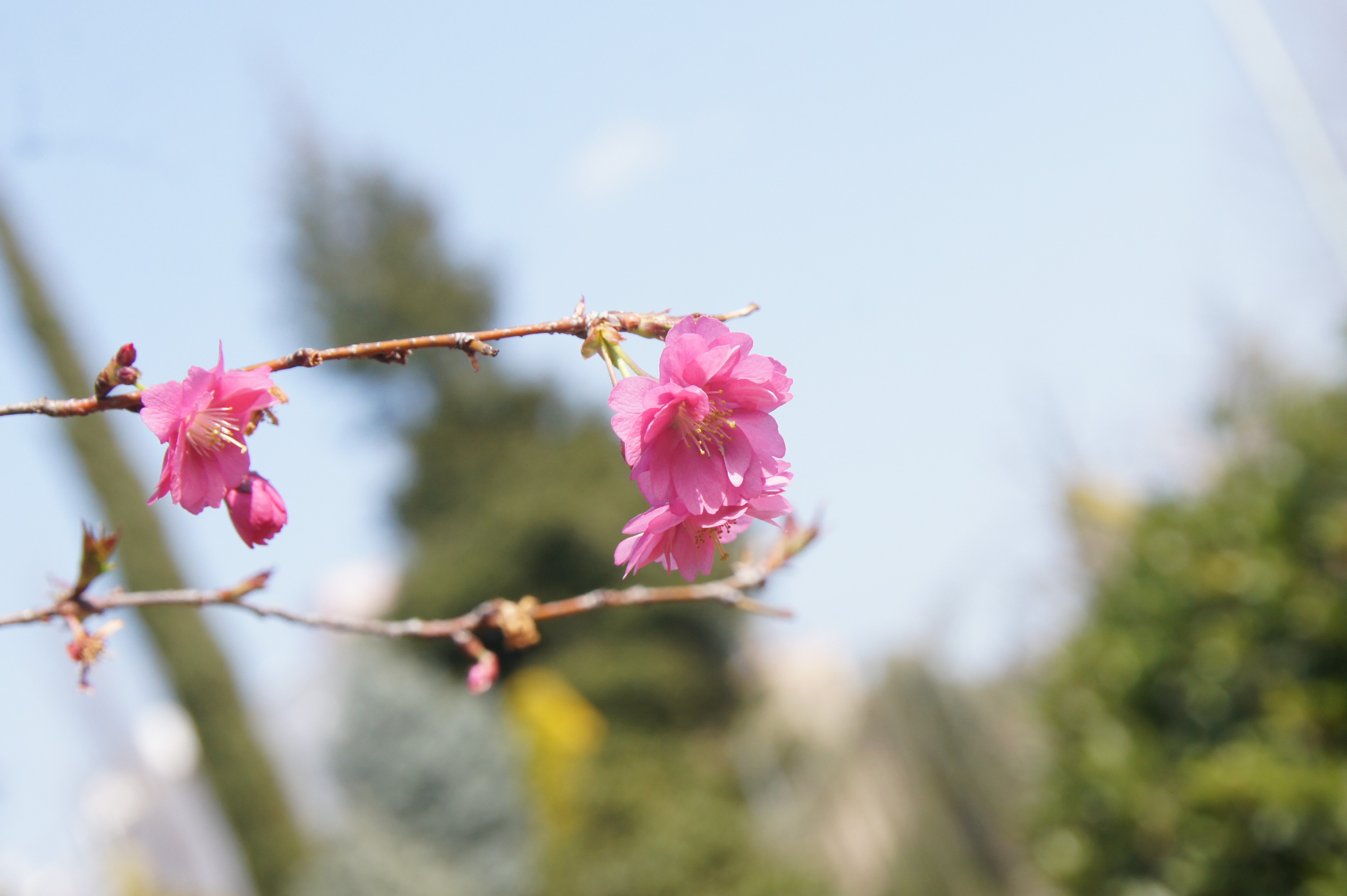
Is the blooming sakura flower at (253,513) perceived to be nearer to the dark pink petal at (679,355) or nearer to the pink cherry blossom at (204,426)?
the pink cherry blossom at (204,426)

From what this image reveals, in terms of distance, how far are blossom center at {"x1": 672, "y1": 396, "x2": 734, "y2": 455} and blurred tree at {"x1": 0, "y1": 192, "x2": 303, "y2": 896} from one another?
32.3 ft

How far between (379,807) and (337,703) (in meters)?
1.08

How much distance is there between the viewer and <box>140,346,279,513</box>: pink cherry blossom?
834 mm

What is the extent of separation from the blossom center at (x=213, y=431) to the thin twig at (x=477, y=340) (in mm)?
49

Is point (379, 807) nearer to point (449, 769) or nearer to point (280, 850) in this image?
point (449, 769)

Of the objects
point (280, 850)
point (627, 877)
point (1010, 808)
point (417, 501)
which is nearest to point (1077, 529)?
point (1010, 808)

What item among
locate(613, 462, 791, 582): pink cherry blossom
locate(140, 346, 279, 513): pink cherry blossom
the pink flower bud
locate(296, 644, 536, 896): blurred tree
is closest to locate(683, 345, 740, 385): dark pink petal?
locate(613, 462, 791, 582): pink cherry blossom

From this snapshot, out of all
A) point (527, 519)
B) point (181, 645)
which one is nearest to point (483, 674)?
point (181, 645)

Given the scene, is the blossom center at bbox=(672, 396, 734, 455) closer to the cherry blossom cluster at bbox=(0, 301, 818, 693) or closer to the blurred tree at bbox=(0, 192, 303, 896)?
the cherry blossom cluster at bbox=(0, 301, 818, 693)

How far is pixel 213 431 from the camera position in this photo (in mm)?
870

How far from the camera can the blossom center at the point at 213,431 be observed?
86 centimetres

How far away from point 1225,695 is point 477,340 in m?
3.37

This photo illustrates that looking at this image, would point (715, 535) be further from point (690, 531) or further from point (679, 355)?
point (679, 355)

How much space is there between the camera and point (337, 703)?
28.8ft
